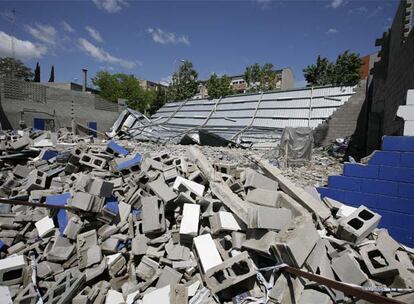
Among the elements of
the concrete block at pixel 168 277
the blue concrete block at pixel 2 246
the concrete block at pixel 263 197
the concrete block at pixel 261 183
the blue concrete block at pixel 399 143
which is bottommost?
the blue concrete block at pixel 2 246

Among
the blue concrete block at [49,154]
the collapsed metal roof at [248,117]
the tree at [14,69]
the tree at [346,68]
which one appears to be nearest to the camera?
the blue concrete block at [49,154]

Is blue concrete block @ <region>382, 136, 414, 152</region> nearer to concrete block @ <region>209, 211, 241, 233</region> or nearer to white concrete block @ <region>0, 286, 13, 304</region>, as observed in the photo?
concrete block @ <region>209, 211, 241, 233</region>

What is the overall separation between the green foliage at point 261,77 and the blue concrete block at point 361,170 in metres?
33.7

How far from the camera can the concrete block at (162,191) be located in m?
4.01

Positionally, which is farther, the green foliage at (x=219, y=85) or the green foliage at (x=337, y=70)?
the green foliage at (x=219, y=85)

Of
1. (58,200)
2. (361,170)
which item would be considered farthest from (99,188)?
(361,170)

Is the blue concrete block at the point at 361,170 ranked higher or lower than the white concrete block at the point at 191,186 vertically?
higher

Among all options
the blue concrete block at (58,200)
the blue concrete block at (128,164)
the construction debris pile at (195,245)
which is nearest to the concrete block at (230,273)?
the construction debris pile at (195,245)

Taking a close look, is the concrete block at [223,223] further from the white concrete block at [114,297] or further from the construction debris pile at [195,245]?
the white concrete block at [114,297]

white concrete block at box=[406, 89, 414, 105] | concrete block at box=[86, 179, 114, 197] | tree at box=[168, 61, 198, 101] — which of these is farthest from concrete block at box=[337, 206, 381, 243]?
tree at box=[168, 61, 198, 101]

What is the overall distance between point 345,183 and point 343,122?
879 centimetres

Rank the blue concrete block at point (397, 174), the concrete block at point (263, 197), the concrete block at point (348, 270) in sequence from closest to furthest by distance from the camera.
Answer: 1. the concrete block at point (348, 270)
2. the concrete block at point (263, 197)
3. the blue concrete block at point (397, 174)

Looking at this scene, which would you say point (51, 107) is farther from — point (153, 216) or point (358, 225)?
point (358, 225)

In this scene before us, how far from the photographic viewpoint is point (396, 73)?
6203 mm
